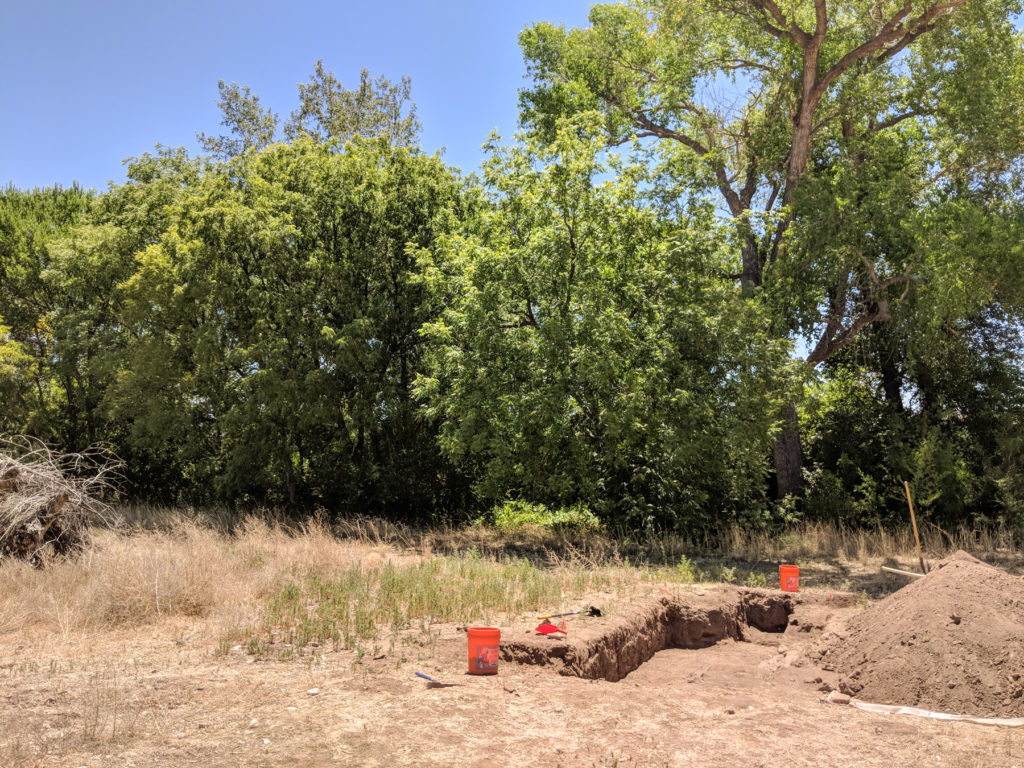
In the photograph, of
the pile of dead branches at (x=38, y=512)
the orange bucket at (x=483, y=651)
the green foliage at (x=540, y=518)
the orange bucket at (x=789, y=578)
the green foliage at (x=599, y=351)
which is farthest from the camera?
the green foliage at (x=540, y=518)

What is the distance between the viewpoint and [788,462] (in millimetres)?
18656

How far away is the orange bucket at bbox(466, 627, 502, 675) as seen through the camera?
636cm

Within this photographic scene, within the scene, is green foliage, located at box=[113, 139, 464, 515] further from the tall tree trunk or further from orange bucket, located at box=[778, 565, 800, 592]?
orange bucket, located at box=[778, 565, 800, 592]

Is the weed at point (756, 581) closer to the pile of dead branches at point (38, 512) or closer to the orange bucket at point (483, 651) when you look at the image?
the orange bucket at point (483, 651)

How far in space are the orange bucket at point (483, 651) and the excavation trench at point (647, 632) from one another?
1.67ft

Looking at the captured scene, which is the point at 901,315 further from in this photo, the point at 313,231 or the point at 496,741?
the point at 496,741

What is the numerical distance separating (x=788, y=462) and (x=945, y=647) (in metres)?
12.2

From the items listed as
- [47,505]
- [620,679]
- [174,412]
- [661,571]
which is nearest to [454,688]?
[620,679]

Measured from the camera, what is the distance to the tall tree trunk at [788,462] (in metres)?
18.6

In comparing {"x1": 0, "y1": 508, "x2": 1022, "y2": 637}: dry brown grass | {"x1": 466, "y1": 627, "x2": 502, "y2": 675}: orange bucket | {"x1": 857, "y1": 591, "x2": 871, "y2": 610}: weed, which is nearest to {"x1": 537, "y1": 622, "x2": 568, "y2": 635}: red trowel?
{"x1": 466, "y1": 627, "x2": 502, "y2": 675}: orange bucket

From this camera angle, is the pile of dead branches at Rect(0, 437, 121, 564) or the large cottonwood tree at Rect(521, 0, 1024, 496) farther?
the large cottonwood tree at Rect(521, 0, 1024, 496)

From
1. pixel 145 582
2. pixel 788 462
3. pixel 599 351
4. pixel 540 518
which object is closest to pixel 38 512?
pixel 145 582

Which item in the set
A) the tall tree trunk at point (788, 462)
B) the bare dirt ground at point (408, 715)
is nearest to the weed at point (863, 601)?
the bare dirt ground at point (408, 715)

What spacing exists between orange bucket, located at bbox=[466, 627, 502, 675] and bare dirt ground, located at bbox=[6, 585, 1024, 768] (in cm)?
16
